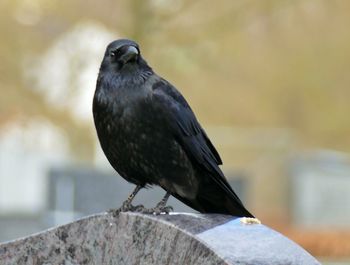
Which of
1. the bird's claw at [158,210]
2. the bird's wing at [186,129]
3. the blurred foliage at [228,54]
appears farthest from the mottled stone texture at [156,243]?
the blurred foliage at [228,54]

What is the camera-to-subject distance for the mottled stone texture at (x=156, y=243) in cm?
411

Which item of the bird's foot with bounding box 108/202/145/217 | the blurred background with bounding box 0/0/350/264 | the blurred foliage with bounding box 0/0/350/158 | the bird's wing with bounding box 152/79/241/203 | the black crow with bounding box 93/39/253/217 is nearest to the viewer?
the bird's foot with bounding box 108/202/145/217

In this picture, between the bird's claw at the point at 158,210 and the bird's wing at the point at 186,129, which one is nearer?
the bird's claw at the point at 158,210

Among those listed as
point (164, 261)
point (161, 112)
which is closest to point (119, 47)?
point (161, 112)

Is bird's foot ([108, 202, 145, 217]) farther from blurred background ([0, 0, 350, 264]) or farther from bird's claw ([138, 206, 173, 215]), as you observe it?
blurred background ([0, 0, 350, 264])

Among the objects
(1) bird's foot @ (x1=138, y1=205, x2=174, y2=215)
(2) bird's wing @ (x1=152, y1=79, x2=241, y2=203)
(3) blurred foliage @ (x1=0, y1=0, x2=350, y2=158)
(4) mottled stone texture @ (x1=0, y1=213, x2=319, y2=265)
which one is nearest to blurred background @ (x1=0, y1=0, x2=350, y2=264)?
(3) blurred foliage @ (x1=0, y1=0, x2=350, y2=158)

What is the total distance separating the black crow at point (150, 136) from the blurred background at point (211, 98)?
A: 475 cm

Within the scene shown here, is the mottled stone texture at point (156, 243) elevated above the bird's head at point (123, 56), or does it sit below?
below

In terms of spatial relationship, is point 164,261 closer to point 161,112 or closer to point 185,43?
point 161,112

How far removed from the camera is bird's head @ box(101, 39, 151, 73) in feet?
16.0

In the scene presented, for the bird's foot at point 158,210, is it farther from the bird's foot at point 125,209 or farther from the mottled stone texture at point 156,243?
the mottled stone texture at point 156,243

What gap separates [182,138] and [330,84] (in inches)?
552

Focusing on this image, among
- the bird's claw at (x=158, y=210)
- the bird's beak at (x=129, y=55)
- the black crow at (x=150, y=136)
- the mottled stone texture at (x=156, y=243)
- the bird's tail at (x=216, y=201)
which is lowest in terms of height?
the mottled stone texture at (x=156, y=243)

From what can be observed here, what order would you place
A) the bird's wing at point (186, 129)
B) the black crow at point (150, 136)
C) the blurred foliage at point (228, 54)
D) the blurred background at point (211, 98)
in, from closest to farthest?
the black crow at point (150, 136) < the bird's wing at point (186, 129) < the blurred background at point (211, 98) < the blurred foliage at point (228, 54)
